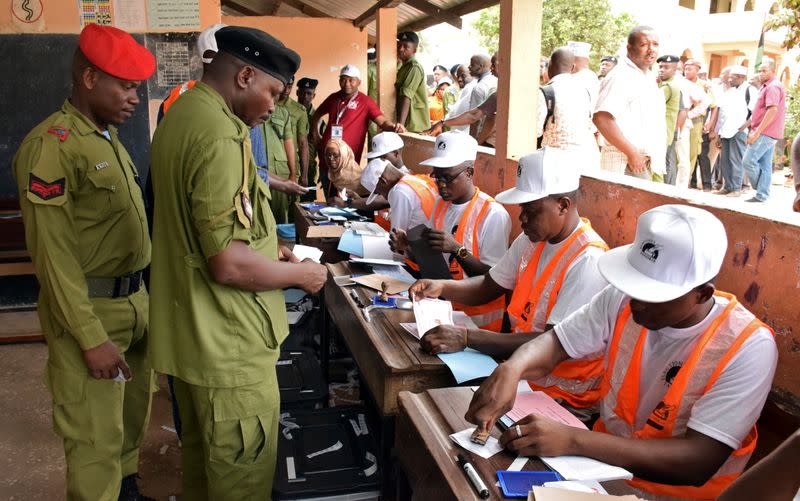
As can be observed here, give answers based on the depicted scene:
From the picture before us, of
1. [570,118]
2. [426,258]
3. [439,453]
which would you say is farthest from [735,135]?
[439,453]

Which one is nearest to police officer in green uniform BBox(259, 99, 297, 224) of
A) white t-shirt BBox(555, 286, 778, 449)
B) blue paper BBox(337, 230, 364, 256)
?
blue paper BBox(337, 230, 364, 256)

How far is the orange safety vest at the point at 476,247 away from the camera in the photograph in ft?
9.80

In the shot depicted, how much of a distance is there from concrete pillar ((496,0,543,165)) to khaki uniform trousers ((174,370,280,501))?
2201 mm

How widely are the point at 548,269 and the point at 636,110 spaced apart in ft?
6.25

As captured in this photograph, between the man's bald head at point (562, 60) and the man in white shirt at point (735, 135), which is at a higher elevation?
the man's bald head at point (562, 60)

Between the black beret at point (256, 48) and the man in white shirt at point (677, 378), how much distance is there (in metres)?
1.07

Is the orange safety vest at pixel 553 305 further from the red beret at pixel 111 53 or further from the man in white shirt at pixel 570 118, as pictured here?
the man in white shirt at pixel 570 118

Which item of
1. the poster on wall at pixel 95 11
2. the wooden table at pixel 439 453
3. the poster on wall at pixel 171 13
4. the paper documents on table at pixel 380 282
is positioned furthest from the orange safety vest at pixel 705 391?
the poster on wall at pixel 95 11

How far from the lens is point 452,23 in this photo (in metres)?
7.11

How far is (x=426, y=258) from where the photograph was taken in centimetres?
301

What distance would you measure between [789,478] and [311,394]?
7.06ft

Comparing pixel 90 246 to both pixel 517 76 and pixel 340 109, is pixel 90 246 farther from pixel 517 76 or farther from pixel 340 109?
pixel 340 109

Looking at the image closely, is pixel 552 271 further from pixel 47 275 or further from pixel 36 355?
pixel 36 355

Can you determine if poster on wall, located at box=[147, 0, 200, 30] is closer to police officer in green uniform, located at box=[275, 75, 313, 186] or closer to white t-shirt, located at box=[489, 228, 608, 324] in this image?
police officer in green uniform, located at box=[275, 75, 313, 186]
